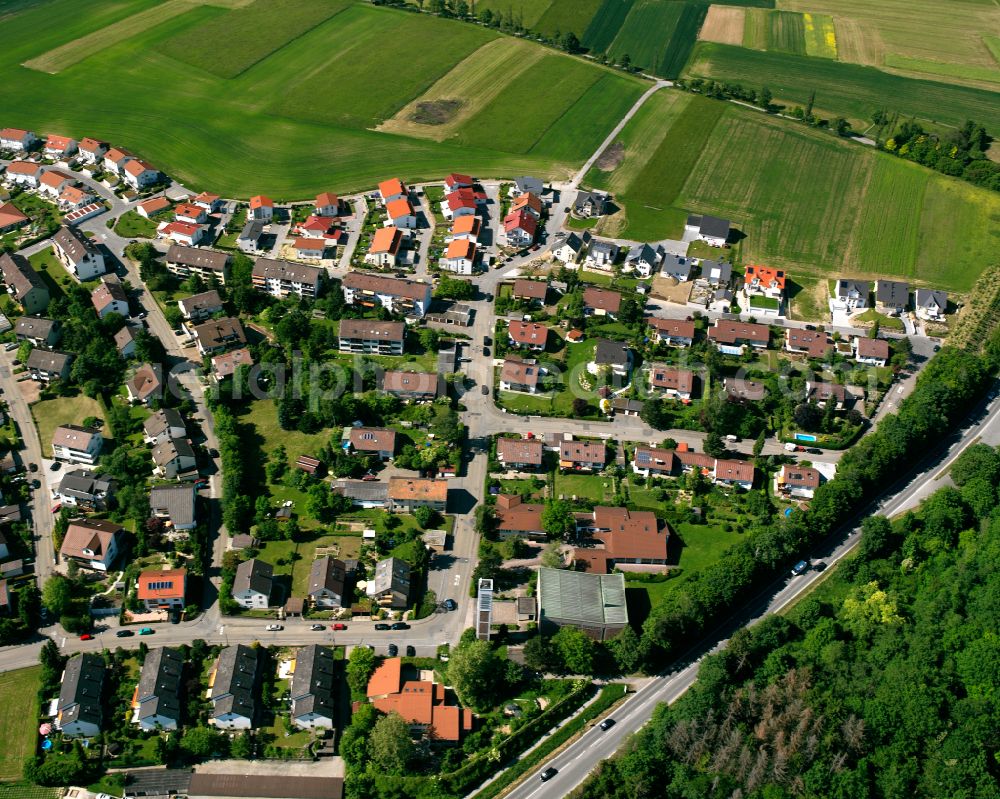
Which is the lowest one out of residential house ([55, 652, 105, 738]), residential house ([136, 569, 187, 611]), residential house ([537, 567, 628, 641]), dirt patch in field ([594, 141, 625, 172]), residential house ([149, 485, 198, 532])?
residential house ([55, 652, 105, 738])

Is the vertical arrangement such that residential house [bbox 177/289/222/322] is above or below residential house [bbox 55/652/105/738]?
above

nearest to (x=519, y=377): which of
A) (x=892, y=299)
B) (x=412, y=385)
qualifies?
(x=412, y=385)

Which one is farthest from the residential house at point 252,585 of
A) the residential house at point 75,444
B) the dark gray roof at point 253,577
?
the residential house at point 75,444

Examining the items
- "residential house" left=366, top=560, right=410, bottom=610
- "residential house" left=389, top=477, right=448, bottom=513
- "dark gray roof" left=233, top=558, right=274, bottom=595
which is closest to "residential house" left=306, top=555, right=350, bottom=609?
"residential house" left=366, top=560, right=410, bottom=610

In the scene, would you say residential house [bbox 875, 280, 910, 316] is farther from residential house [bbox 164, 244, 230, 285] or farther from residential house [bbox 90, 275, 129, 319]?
residential house [bbox 90, 275, 129, 319]

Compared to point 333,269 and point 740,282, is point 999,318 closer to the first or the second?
point 740,282

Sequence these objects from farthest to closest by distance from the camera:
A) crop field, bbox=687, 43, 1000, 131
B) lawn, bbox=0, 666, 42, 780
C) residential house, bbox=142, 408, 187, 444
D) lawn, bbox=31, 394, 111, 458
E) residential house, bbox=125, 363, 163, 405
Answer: crop field, bbox=687, 43, 1000, 131
residential house, bbox=125, 363, 163, 405
lawn, bbox=31, 394, 111, 458
residential house, bbox=142, 408, 187, 444
lawn, bbox=0, 666, 42, 780
